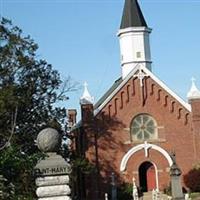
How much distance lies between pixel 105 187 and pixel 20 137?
39.8 ft

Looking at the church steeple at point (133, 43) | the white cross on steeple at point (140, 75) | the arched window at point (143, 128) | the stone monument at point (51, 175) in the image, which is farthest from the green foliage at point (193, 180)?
the stone monument at point (51, 175)

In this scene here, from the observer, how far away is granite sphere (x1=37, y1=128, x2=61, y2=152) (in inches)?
434

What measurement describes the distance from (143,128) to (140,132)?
403 mm

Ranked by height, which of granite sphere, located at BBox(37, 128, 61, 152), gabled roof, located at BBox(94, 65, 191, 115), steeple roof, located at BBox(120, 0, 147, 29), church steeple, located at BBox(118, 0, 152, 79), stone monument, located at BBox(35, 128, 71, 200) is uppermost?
steeple roof, located at BBox(120, 0, 147, 29)

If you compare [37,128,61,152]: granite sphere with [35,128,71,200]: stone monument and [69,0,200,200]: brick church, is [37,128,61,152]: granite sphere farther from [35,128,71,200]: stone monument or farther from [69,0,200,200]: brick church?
[69,0,200,200]: brick church

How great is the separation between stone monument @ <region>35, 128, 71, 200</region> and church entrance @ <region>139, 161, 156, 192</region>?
115 feet

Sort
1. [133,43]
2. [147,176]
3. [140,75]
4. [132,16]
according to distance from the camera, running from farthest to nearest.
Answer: [132,16], [133,43], [147,176], [140,75]

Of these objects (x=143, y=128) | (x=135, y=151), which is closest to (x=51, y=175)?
(x=135, y=151)

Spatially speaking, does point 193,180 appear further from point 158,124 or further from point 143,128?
point 143,128

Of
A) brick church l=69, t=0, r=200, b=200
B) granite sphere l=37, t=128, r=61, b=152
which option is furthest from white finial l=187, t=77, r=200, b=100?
granite sphere l=37, t=128, r=61, b=152

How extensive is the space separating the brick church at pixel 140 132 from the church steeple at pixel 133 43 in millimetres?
4544

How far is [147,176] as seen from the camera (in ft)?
151

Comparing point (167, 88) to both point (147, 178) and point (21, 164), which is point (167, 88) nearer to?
point (147, 178)

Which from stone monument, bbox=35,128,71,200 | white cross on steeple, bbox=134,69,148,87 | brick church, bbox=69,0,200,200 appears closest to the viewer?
stone monument, bbox=35,128,71,200
